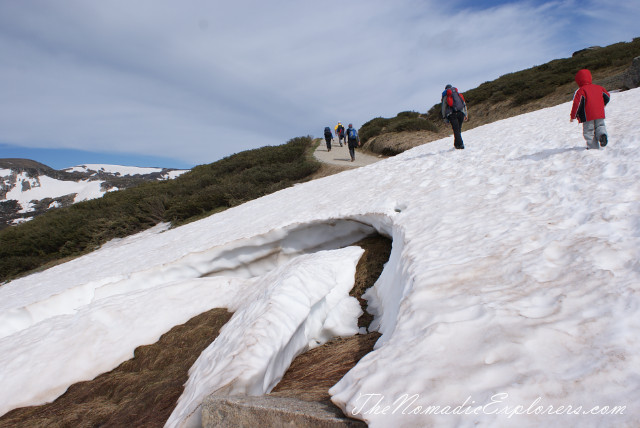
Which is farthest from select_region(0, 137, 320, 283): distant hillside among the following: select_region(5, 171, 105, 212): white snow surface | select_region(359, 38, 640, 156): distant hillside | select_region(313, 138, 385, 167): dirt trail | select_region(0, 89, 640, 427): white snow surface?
select_region(5, 171, 105, 212): white snow surface

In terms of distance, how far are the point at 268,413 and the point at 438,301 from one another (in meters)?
1.35

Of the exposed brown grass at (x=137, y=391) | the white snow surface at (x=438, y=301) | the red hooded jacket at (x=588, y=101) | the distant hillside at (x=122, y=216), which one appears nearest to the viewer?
the white snow surface at (x=438, y=301)

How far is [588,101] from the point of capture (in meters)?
5.63

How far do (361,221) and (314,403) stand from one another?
4421 millimetres

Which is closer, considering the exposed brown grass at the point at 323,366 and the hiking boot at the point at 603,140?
the exposed brown grass at the point at 323,366

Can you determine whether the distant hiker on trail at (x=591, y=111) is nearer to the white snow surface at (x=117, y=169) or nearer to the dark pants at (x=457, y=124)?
the dark pants at (x=457, y=124)

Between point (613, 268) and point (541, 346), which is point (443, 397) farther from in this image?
point (613, 268)

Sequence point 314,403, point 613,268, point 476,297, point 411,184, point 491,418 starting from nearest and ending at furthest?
point 491,418
point 314,403
point 613,268
point 476,297
point 411,184

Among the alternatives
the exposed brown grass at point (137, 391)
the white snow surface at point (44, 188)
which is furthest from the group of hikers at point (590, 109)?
the white snow surface at point (44, 188)

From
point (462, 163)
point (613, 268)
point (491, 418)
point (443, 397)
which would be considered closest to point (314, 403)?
point (443, 397)

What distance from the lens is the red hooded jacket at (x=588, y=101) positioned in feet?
18.0

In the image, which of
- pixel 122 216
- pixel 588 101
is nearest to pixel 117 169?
pixel 122 216

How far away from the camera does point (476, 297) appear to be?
2.23m

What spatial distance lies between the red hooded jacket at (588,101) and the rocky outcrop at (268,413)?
21.0 feet
